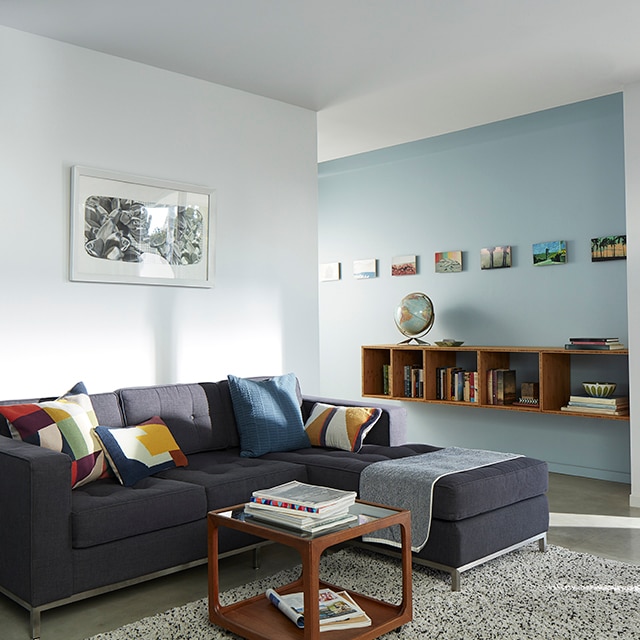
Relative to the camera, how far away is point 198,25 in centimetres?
370

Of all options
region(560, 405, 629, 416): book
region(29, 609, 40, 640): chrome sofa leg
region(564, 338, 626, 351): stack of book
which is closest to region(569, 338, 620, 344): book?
region(564, 338, 626, 351): stack of book

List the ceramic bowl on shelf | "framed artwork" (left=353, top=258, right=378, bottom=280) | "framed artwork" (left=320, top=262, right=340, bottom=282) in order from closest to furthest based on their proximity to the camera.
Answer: the ceramic bowl on shelf
"framed artwork" (left=353, top=258, right=378, bottom=280)
"framed artwork" (left=320, top=262, right=340, bottom=282)

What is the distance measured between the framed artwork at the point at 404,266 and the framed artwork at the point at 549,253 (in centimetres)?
119

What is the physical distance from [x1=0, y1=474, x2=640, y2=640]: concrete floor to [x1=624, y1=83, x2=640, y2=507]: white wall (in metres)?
0.35

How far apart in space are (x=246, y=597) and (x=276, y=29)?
106 inches

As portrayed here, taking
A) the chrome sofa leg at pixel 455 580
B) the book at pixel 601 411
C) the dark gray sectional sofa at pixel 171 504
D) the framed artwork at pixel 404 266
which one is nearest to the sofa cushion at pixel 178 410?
the dark gray sectional sofa at pixel 171 504

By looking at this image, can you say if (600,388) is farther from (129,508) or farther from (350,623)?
(129,508)

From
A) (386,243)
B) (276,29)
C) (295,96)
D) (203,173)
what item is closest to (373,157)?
(386,243)

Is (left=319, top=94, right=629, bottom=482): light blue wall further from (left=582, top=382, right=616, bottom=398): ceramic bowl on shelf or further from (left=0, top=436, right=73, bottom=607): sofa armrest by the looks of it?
(left=0, top=436, right=73, bottom=607): sofa armrest

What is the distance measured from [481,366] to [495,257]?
38.4 inches

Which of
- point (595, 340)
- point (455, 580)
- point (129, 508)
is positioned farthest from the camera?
point (595, 340)

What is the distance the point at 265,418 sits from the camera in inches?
157

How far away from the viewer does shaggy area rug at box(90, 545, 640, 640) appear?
8.71 feet

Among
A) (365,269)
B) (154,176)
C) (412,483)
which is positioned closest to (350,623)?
(412,483)
